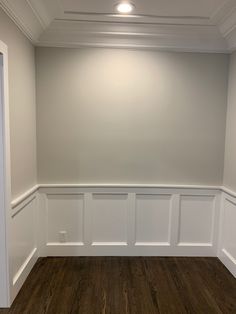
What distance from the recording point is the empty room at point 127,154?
2455mm

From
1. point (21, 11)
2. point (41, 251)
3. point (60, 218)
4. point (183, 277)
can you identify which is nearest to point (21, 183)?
point (60, 218)

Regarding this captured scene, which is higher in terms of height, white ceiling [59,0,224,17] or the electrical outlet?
white ceiling [59,0,224,17]

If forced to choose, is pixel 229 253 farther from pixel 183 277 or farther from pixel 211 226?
pixel 183 277

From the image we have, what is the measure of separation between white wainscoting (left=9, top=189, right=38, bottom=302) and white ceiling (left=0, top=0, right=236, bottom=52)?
1.61 m

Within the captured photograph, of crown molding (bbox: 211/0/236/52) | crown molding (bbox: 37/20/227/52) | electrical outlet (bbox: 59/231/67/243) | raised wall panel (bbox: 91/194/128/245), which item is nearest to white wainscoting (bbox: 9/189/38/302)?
electrical outlet (bbox: 59/231/67/243)

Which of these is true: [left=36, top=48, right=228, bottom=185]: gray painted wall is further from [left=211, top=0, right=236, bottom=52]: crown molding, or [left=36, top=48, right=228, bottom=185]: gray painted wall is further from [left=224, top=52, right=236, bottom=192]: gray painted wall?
[left=211, top=0, right=236, bottom=52]: crown molding

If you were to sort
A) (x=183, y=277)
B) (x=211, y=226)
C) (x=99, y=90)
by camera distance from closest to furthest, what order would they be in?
(x=183, y=277), (x=99, y=90), (x=211, y=226)

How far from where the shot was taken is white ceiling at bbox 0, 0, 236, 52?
6.97 feet

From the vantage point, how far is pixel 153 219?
295cm

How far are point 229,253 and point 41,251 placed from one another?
81.9 inches

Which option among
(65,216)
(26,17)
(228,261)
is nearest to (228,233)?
(228,261)

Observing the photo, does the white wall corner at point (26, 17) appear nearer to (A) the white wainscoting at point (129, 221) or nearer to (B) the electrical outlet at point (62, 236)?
(A) the white wainscoting at point (129, 221)

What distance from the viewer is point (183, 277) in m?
2.57

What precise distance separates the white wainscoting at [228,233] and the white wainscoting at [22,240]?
209 cm
